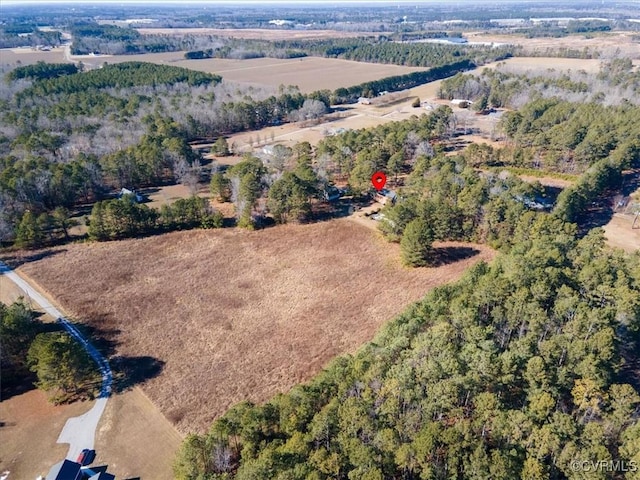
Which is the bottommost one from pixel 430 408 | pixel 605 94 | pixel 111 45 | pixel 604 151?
pixel 430 408

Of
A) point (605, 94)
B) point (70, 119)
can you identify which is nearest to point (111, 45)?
point (70, 119)

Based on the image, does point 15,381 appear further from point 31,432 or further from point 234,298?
point 234,298

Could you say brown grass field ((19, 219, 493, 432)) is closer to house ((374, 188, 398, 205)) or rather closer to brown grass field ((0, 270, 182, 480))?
brown grass field ((0, 270, 182, 480))

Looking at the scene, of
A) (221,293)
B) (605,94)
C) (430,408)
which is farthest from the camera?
(605,94)

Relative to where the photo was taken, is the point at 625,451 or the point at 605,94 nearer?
the point at 625,451

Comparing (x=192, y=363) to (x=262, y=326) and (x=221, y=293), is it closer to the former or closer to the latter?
(x=262, y=326)

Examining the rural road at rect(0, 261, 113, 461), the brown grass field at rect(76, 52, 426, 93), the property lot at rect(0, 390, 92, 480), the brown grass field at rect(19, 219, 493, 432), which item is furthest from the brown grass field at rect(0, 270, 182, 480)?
the brown grass field at rect(76, 52, 426, 93)

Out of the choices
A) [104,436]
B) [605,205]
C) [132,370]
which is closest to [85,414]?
[104,436]
